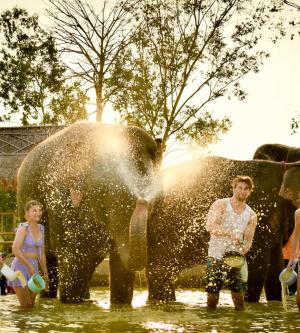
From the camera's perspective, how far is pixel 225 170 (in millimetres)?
10492

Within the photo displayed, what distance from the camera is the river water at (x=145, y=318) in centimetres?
694

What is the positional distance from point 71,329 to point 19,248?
2177mm

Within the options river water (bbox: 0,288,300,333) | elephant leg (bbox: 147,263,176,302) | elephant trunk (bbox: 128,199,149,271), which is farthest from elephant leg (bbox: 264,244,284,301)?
elephant trunk (bbox: 128,199,149,271)

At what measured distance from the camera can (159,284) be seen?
10125 millimetres

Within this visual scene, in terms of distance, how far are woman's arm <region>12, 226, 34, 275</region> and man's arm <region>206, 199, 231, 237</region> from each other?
7.09 feet

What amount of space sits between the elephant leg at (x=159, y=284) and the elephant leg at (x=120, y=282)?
0.65 m

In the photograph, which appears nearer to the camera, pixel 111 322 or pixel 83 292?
pixel 111 322

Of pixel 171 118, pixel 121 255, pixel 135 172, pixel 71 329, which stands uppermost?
pixel 171 118

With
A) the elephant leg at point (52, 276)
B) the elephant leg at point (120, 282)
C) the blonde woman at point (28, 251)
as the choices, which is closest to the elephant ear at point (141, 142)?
the elephant leg at point (120, 282)

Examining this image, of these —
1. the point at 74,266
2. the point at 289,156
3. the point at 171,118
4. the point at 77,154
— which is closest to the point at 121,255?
the point at 74,266

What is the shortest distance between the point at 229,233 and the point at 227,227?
7.6 inches

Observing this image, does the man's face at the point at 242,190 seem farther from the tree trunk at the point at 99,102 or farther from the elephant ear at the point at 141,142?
the tree trunk at the point at 99,102

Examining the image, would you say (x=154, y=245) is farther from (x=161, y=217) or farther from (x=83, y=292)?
(x=83, y=292)

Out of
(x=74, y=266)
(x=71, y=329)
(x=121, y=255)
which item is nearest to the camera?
(x=71, y=329)
